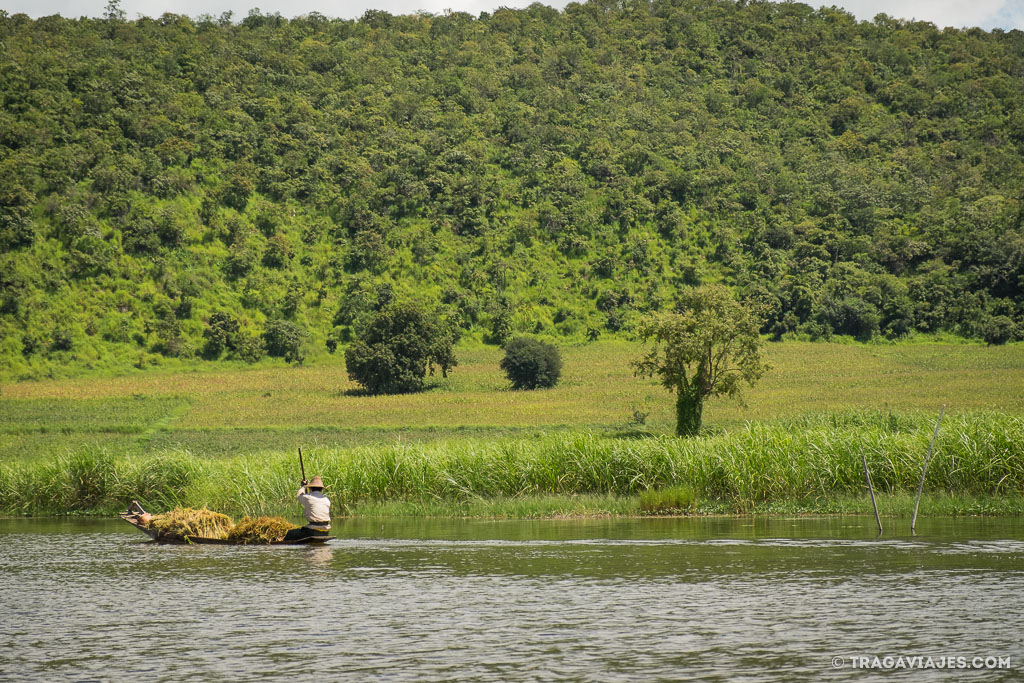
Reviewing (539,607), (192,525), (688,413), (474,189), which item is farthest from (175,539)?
(474,189)

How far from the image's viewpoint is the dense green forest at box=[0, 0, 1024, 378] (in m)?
121

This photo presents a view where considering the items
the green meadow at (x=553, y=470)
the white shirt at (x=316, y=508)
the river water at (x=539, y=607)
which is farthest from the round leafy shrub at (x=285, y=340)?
the white shirt at (x=316, y=508)

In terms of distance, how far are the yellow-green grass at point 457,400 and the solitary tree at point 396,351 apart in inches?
87.9

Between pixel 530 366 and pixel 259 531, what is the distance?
207 ft

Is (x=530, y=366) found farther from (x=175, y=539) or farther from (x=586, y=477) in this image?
(x=175, y=539)

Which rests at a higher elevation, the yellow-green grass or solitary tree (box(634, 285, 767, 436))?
solitary tree (box(634, 285, 767, 436))

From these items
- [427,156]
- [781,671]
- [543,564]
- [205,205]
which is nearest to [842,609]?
[781,671]

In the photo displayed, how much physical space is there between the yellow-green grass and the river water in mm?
30655

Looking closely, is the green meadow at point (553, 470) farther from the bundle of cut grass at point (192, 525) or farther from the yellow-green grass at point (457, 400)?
the bundle of cut grass at point (192, 525)

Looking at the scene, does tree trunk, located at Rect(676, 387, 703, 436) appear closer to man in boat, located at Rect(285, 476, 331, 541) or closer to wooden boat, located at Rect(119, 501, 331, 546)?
man in boat, located at Rect(285, 476, 331, 541)

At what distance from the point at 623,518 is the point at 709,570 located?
1048 cm

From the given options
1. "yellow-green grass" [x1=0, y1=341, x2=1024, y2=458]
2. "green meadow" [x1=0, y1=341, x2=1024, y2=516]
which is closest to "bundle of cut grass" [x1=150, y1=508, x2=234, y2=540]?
"green meadow" [x1=0, y1=341, x2=1024, y2=516]

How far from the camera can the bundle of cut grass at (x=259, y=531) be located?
3020 cm

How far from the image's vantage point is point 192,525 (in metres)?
30.8
